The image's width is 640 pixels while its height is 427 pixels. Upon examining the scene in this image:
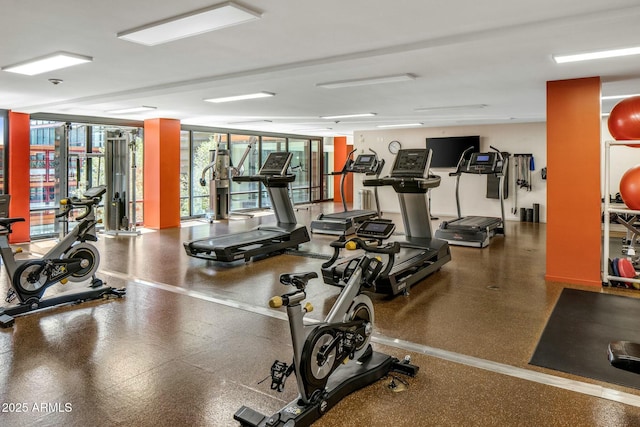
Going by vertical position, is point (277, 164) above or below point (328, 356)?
above

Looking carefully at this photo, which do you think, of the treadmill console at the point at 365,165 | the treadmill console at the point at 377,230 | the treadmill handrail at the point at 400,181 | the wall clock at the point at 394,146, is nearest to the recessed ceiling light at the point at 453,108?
the treadmill console at the point at 365,165

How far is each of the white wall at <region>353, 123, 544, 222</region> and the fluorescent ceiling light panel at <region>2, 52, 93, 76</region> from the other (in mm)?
7794

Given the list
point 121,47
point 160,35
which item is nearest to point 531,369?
point 160,35

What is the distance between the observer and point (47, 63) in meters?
4.48

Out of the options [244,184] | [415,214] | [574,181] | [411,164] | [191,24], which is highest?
[191,24]

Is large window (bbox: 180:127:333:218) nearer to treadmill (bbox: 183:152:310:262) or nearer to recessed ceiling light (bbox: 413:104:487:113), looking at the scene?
treadmill (bbox: 183:152:310:262)

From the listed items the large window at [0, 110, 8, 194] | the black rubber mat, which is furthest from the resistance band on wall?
the large window at [0, 110, 8, 194]

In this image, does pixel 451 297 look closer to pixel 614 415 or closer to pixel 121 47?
pixel 614 415

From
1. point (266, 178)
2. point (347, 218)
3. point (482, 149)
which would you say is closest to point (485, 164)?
point (347, 218)

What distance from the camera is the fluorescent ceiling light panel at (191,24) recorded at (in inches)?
118

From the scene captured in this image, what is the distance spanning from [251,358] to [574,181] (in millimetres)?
4236

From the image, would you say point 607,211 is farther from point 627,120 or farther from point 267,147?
point 267,147

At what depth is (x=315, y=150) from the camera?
15.8m

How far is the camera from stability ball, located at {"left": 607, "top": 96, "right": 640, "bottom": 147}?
4613 millimetres
